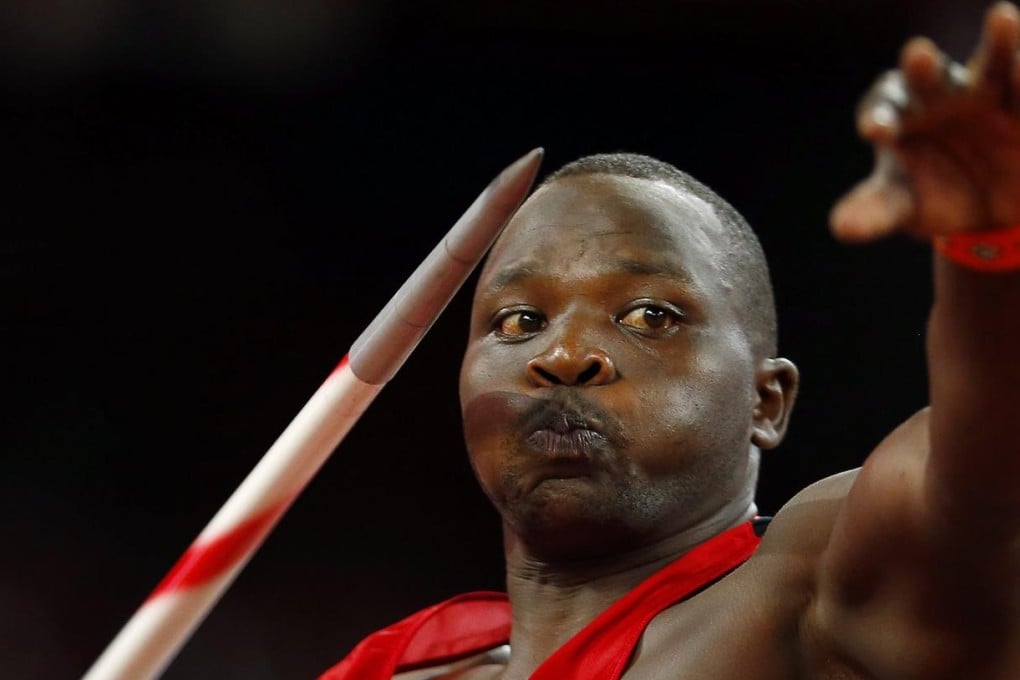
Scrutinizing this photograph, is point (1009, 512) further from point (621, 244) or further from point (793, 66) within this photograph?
point (793, 66)

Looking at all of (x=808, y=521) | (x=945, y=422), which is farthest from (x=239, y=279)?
(x=945, y=422)

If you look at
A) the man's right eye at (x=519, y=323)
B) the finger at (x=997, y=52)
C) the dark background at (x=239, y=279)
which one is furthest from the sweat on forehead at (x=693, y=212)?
the dark background at (x=239, y=279)

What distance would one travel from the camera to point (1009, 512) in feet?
3.91

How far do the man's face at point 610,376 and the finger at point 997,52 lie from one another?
753 millimetres

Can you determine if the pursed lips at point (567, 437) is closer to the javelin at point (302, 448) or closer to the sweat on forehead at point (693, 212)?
the javelin at point (302, 448)

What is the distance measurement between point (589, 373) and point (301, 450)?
0.35 metres

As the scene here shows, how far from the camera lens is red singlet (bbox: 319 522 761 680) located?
1585 millimetres

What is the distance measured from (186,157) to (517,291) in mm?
1978

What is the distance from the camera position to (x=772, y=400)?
1.84 m

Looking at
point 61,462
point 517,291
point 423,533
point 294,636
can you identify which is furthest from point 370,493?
point 517,291

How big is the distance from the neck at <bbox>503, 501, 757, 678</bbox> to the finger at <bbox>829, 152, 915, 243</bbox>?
0.82m

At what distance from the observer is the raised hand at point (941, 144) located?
3.06 ft

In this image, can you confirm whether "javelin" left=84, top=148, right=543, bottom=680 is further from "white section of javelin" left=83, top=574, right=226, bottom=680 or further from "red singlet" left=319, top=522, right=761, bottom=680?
"red singlet" left=319, top=522, right=761, bottom=680

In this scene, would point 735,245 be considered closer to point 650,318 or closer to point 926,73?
point 650,318
